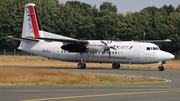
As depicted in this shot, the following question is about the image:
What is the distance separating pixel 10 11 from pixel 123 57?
5541 cm

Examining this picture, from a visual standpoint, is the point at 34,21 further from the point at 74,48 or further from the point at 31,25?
the point at 74,48

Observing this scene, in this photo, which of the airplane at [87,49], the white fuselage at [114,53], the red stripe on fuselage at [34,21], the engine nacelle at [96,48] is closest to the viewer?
the white fuselage at [114,53]

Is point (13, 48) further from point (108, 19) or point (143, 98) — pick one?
point (143, 98)

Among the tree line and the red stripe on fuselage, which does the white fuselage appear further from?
the tree line

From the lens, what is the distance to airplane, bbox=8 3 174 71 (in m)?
50.2

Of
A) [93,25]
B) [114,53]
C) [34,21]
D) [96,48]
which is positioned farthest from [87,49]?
[93,25]

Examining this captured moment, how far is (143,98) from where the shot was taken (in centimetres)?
1964

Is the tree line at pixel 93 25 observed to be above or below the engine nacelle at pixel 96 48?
above

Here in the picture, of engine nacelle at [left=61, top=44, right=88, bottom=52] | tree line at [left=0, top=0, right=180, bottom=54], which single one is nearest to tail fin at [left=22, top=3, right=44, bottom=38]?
→ engine nacelle at [left=61, top=44, right=88, bottom=52]

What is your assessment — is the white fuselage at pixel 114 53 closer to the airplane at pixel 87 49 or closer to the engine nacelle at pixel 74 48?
the airplane at pixel 87 49

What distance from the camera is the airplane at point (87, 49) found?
50.2 metres

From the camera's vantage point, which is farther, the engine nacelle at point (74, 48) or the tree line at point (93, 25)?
the tree line at point (93, 25)

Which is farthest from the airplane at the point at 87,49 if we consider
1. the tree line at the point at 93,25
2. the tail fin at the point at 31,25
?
the tree line at the point at 93,25

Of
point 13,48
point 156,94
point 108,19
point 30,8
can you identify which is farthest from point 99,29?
point 156,94
